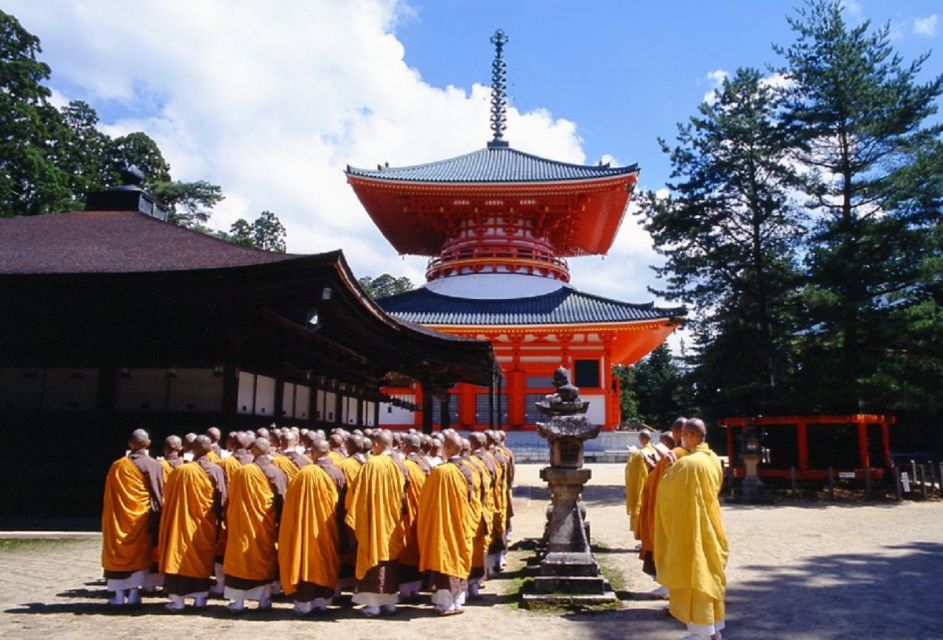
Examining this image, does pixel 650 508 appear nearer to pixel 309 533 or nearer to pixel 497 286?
pixel 309 533

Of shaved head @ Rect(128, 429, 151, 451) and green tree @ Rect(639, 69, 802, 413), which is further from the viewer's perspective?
green tree @ Rect(639, 69, 802, 413)

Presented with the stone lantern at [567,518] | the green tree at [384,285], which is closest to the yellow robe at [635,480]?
the stone lantern at [567,518]

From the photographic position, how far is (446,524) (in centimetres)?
661

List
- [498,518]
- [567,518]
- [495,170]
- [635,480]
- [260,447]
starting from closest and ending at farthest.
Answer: [260,447]
[567,518]
[498,518]
[635,480]
[495,170]

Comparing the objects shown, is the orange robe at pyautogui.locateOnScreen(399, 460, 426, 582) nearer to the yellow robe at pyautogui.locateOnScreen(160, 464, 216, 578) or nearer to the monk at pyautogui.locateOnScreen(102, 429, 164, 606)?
the yellow robe at pyautogui.locateOnScreen(160, 464, 216, 578)

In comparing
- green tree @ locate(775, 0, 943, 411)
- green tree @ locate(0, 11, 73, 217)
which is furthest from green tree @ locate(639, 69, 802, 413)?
green tree @ locate(0, 11, 73, 217)

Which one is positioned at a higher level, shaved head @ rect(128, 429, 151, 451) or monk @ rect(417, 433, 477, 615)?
shaved head @ rect(128, 429, 151, 451)

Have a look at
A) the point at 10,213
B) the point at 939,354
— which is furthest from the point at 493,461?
the point at 10,213

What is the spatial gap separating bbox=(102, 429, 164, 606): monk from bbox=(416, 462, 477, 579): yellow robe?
261cm

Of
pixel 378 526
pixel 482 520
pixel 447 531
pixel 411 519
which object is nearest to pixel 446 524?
pixel 447 531

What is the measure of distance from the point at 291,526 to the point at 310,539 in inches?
8.6

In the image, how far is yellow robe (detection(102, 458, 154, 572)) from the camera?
6.51 meters

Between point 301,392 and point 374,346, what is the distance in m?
2.29

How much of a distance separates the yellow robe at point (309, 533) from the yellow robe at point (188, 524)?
2.38 ft
